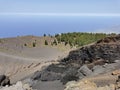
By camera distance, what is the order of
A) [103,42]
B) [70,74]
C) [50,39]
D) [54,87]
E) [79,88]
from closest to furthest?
[79,88]
[54,87]
[70,74]
[103,42]
[50,39]

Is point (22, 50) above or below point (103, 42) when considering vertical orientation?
below

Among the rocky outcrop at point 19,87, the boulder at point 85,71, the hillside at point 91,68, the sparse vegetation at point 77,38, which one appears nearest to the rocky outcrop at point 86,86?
the hillside at point 91,68

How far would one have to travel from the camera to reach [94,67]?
26.7 m

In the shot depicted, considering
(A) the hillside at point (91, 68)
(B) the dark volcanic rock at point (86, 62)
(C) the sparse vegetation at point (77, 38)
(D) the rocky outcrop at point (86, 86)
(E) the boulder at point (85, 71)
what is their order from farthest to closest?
(C) the sparse vegetation at point (77, 38) < (B) the dark volcanic rock at point (86, 62) < (E) the boulder at point (85, 71) < (A) the hillside at point (91, 68) < (D) the rocky outcrop at point (86, 86)

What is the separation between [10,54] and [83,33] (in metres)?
10.8

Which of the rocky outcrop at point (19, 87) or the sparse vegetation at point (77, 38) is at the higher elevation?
the rocky outcrop at point (19, 87)

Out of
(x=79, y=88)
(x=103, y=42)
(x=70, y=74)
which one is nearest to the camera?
(x=79, y=88)

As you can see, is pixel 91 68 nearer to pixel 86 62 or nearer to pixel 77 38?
pixel 86 62

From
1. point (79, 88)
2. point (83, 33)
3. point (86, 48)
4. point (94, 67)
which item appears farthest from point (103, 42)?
point (83, 33)

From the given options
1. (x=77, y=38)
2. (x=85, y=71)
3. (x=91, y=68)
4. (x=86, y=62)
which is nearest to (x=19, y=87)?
(x=85, y=71)

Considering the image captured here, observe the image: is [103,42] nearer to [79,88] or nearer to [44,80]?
[44,80]

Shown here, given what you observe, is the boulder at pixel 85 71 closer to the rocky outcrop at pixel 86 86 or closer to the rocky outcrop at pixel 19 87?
the rocky outcrop at pixel 19 87

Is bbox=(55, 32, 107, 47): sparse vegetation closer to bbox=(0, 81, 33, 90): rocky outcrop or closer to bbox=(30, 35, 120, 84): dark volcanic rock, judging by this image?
bbox=(30, 35, 120, 84): dark volcanic rock

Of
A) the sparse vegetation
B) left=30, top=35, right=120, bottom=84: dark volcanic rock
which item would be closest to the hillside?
left=30, top=35, right=120, bottom=84: dark volcanic rock
